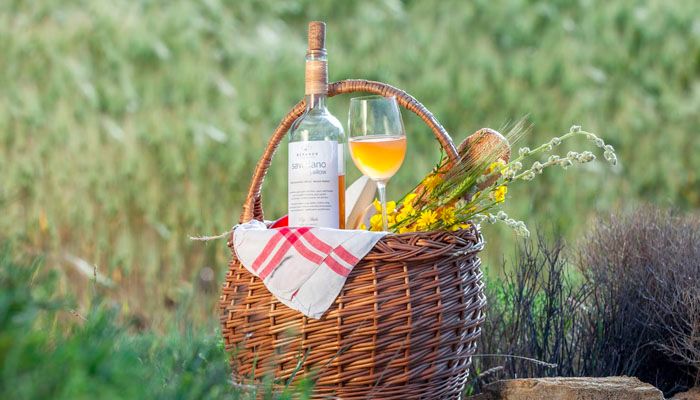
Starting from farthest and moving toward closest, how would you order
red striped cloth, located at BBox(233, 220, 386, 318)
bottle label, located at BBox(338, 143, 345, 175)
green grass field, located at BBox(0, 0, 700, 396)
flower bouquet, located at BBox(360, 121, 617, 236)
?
green grass field, located at BBox(0, 0, 700, 396) → bottle label, located at BBox(338, 143, 345, 175) → flower bouquet, located at BBox(360, 121, 617, 236) → red striped cloth, located at BBox(233, 220, 386, 318)

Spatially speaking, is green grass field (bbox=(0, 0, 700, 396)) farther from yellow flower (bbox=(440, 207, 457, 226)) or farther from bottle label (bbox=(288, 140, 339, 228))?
yellow flower (bbox=(440, 207, 457, 226))

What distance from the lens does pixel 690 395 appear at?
2262 millimetres

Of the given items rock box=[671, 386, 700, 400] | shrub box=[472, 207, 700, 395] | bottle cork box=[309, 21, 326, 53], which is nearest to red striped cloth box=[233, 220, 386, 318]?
bottle cork box=[309, 21, 326, 53]

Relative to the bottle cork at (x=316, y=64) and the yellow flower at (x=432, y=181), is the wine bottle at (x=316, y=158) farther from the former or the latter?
the yellow flower at (x=432, y=181)

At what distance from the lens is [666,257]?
7.72 ft

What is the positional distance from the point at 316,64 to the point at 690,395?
1373 mm

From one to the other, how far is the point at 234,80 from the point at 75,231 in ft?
3.62

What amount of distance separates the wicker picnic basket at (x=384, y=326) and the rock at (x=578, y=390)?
249 mm

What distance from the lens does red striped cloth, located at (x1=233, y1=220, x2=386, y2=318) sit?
64.8 inches

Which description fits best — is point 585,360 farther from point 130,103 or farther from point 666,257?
point 130,103

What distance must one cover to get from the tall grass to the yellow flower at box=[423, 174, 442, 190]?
77.8 inches

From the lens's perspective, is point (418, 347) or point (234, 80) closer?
point (418, 347)

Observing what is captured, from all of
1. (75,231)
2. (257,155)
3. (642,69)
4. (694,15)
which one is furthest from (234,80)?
(694,15)

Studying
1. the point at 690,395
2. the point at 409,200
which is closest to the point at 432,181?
the point at 409,200
